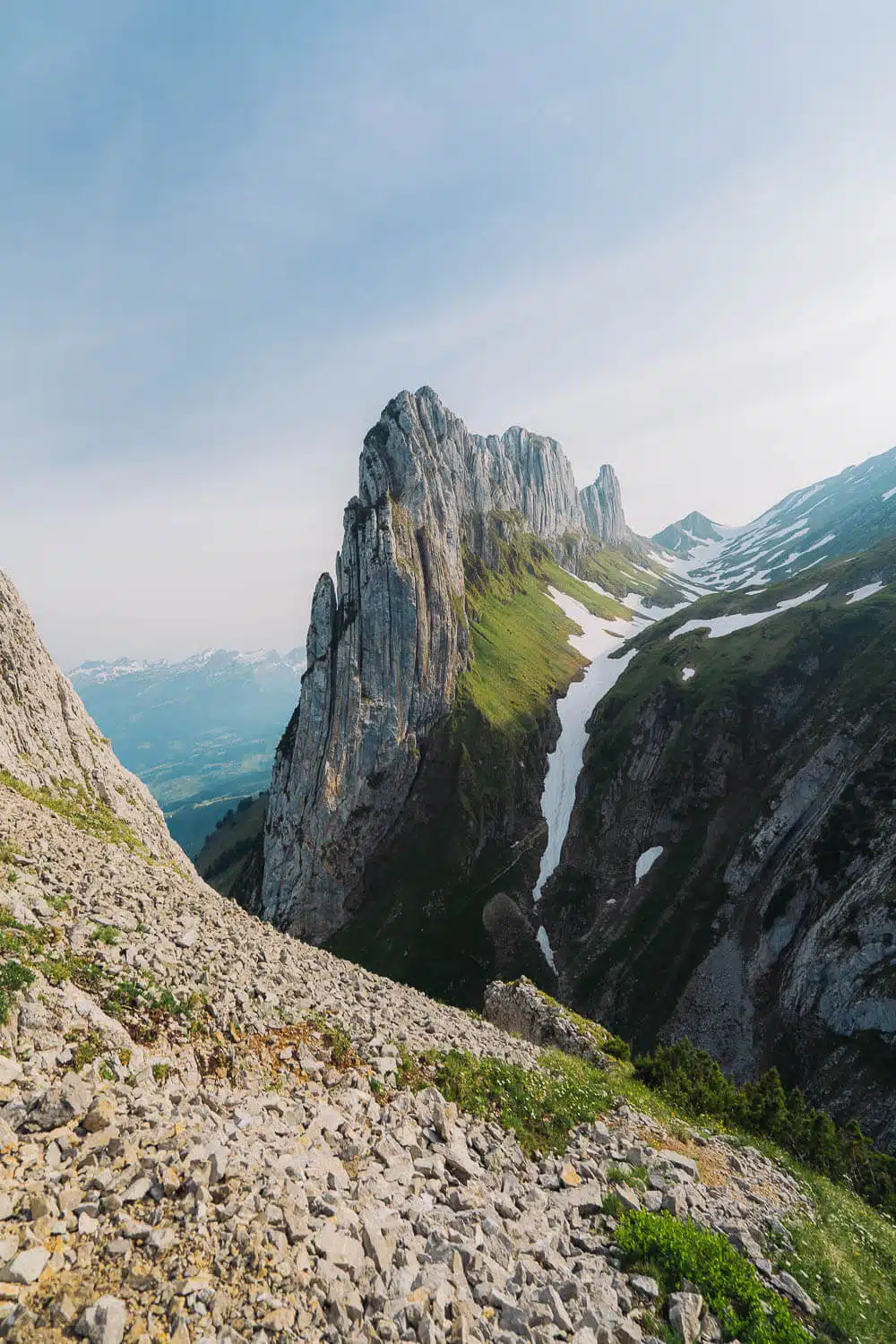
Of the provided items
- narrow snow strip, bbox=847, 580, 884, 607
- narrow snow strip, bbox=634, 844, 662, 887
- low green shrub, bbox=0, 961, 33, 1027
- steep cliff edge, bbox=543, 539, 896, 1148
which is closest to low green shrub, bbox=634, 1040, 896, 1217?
steep cliff edge, bbox=543, 539, 896, 1148

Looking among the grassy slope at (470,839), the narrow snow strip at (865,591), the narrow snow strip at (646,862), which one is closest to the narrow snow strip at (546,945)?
the grassy slope at (470,839)

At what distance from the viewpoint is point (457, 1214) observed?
1038cm

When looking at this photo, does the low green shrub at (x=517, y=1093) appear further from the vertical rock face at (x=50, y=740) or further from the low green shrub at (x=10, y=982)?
the vertical rock face at (x=50, y=740)

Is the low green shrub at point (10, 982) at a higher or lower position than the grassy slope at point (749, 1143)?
higher

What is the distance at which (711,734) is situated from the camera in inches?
3339

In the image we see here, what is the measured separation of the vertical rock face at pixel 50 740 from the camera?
28.9 m

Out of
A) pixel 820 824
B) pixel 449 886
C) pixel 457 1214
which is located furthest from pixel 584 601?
pixel 457 1214

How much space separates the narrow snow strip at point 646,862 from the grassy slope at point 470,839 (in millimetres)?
16883

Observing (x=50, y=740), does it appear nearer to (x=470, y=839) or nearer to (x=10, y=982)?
(x=10, y=982)

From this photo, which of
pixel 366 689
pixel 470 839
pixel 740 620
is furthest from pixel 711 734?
pixel 366 689

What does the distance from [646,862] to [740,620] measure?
69.0 metres

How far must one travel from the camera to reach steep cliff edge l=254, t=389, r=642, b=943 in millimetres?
96875

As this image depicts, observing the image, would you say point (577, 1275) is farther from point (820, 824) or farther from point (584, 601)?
point (584, 601)

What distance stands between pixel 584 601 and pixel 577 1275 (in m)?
197
